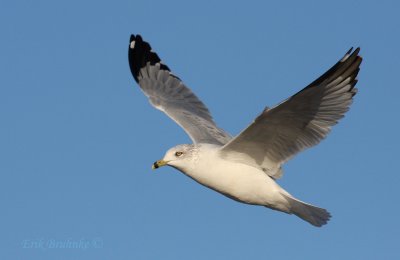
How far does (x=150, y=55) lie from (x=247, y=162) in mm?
5090

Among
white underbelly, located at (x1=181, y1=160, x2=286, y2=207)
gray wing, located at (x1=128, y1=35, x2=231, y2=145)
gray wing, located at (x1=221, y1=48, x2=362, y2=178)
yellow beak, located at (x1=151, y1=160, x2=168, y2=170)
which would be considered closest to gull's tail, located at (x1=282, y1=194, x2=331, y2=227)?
white underbelly, located at (x1=181, y1=160, x2=286, y2=207)

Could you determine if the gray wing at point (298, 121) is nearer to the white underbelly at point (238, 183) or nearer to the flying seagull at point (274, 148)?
the flying seagull at point (274, 148)

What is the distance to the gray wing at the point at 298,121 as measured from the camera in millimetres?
8906

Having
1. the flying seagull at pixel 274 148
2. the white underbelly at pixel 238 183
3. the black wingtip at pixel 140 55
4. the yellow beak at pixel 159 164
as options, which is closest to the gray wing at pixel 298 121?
the flying seagull at pixel 274 148

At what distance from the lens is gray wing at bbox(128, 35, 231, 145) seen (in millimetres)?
11633

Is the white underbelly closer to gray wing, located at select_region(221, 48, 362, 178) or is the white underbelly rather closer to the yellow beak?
gray wing, located at select_region(221, 48, 362, 178)

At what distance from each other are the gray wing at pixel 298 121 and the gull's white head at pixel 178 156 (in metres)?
0.45

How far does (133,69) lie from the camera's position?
45.3 feet

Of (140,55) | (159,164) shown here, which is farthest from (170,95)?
(159,164)

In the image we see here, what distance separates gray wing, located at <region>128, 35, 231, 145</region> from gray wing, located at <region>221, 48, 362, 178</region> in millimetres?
1442

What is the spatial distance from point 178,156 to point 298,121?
166 centimetres

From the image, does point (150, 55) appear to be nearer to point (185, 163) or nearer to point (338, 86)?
point (185, 163)

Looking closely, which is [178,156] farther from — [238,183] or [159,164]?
[238,183]

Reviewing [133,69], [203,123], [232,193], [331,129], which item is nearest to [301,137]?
[331,129]
